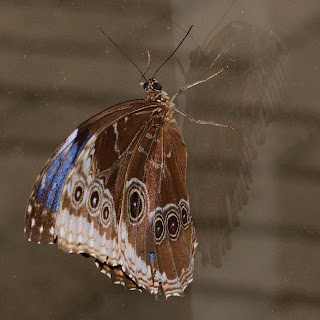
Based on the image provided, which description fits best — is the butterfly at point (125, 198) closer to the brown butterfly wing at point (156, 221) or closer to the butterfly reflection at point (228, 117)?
the brown butterfly wing at point (156, 221)

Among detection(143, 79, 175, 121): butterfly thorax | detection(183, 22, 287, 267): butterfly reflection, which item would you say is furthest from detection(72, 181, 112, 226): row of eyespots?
detection(183, 22, 287, 267): butterfly reflection

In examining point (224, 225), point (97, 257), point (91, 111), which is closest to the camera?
point (97, 257)

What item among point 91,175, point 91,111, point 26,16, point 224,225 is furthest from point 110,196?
point 26,16

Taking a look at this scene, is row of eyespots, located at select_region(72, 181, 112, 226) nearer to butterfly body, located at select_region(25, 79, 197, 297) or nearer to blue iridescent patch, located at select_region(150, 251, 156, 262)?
butterfly body, located at select_region(25, 79, 197, 297)

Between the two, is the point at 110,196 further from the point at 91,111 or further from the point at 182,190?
the point at 91,111

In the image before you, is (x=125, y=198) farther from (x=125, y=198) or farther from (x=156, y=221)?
(x=156, y=221)

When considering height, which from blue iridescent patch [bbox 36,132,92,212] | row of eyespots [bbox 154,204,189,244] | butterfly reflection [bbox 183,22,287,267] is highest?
butterfly reflection [bbox 183,22,287,267]

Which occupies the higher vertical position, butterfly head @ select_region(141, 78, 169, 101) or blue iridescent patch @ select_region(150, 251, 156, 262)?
butterfly head @ select_region(141, 78, 169, 101)

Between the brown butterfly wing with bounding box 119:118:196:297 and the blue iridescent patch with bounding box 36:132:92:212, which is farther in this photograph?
the brown butterfly wing with bounding box 119:118:196:297
